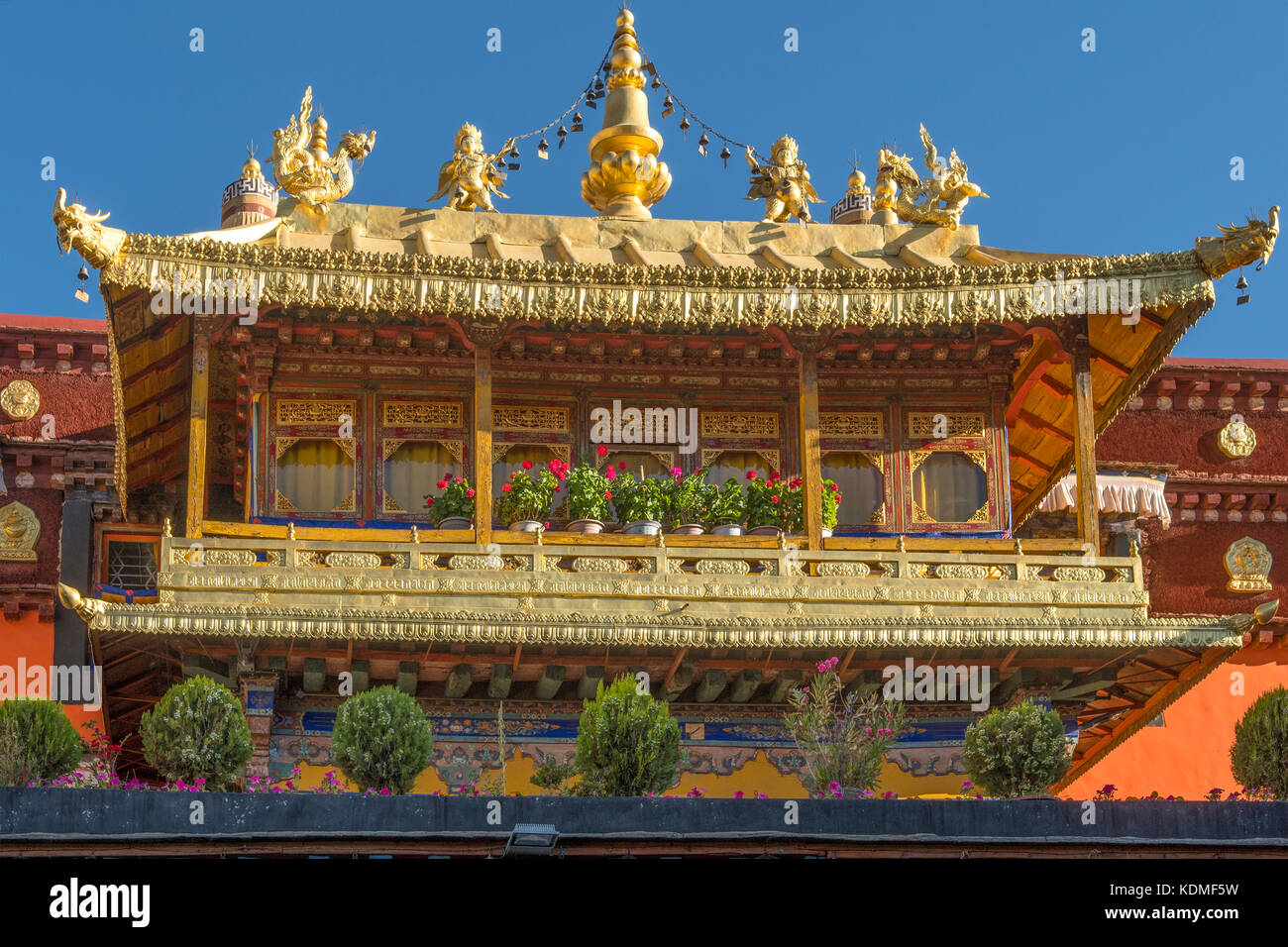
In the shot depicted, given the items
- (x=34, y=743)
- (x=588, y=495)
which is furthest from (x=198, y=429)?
(x=34, y=743)

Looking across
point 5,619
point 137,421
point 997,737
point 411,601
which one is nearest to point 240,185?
point 137,421

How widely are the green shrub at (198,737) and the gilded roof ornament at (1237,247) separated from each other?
1084 centimetres

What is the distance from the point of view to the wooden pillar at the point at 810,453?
780 inches

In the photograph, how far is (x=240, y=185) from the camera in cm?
2589

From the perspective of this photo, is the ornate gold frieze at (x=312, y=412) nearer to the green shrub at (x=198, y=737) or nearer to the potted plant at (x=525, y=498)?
the potted plant at (x=525, y=498)

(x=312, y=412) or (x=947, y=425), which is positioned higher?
(x=312, y=412)

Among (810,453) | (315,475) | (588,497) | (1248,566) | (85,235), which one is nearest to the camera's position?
(85,235)

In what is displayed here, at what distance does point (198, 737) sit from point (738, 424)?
8102 millimetres

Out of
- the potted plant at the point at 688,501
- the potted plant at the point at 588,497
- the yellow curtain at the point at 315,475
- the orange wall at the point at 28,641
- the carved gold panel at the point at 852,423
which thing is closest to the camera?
the potted plant at the point at 588,497

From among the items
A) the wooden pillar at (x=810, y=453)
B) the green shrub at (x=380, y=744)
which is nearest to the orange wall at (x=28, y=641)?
the green shrub at (x=380, y=744)

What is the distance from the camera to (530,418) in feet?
70.5

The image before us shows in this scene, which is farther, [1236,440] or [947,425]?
[1236,440]

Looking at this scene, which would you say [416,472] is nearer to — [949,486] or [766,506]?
[766,506]
